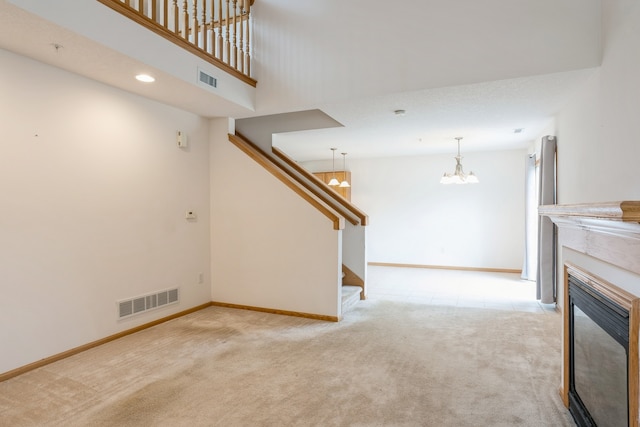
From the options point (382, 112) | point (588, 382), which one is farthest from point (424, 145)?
point (588, 382)

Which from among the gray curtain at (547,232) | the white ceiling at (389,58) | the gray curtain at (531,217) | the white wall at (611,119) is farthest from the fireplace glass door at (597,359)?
the gray curtain at (531,217)

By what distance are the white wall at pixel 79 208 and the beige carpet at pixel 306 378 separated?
38cm

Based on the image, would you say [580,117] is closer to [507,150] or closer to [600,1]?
[600,1]

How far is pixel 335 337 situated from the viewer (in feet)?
11.1

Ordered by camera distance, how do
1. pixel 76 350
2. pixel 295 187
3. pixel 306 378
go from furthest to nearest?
pixel 295 187
pixel 76 350
pixel 306 378

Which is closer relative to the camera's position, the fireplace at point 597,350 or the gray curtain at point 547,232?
the fireplace at point 597,350

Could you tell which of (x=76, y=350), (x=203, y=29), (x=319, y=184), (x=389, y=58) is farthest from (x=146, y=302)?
(x=389, y=58)

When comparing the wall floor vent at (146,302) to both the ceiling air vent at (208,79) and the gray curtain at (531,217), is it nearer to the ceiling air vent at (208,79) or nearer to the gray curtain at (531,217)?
the ceiling air vent at (208,79)

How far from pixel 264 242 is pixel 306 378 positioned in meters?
1.97

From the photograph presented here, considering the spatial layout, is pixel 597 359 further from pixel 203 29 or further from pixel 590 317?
pixel 203 29

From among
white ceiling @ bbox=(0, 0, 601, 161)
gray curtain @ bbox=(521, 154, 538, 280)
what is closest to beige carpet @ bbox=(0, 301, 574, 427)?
gray curtain @ bbox=(521, 154, 538, 280)

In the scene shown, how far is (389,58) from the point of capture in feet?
11.0

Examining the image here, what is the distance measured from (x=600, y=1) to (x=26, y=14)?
4.01 metres

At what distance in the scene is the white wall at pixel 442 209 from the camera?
668 cm
